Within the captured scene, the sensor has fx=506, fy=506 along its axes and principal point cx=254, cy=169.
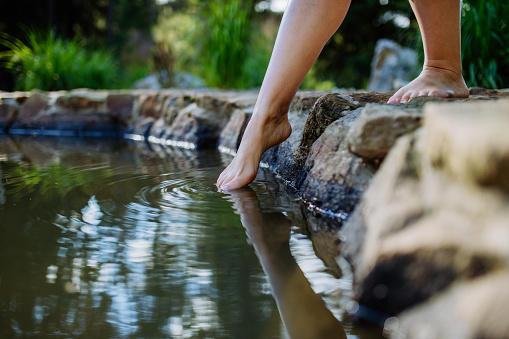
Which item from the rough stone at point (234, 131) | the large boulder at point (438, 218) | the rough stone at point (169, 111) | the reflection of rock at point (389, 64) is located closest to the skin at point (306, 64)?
the large boulder at point (438, 218)

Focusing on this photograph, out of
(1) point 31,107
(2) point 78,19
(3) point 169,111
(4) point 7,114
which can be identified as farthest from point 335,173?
(2) point 78,19

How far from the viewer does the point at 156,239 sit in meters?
1.25

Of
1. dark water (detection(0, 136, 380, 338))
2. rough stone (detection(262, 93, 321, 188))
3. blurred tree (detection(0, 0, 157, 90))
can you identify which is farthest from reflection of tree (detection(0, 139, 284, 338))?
blurred tree (detection(0, 0, 157, 90))

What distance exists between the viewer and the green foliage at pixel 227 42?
4914mm

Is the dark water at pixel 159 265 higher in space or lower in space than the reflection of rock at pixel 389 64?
lower

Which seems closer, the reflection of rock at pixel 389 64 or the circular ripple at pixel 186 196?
the circular ripple at pixel 186 196

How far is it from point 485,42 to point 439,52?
160 cm

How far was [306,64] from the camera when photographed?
1624mm

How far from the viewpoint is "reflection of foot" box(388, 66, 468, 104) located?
1.67 m

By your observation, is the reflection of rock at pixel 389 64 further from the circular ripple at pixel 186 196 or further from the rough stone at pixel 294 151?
the circular ripple at pixel 186 196

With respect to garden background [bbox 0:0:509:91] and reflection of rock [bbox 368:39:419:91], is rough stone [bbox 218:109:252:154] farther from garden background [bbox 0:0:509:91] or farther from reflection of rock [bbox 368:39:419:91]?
reflection of rock [bbox 368:39:419:91]

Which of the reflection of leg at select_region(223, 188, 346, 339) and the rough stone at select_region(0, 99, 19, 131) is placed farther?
→ the rough stone at select_region(0, 99, 19, 131)

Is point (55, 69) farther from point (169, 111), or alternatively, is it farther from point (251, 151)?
point (251, 151)

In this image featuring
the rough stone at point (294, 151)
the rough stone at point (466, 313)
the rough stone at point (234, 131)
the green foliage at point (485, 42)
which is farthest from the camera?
the green foliage at point (485, 42)
